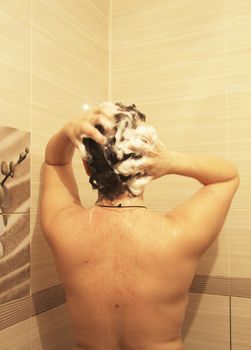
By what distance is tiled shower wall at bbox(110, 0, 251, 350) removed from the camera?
1.36 m

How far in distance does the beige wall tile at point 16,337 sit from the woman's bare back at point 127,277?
0.98 feet

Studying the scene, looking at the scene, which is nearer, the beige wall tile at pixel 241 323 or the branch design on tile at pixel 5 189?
the branch design on tile at pixel 5 189

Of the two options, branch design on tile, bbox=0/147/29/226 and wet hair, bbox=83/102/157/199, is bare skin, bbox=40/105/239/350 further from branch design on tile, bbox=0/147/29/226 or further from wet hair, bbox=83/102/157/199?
branch design on tile, bbox=0/147/29/226

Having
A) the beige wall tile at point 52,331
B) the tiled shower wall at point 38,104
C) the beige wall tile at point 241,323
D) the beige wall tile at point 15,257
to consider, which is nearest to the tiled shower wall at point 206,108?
the beige wall tile at point 241,323

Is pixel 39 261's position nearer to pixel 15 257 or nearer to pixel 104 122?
pixel 15 257

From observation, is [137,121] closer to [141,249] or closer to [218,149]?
[141,249]

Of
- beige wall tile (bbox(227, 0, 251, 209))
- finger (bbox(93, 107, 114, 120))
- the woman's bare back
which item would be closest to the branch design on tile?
the woman's bare back

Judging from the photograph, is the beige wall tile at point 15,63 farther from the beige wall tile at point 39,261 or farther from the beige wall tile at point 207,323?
the beige wall tile at point 207,323

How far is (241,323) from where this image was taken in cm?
135

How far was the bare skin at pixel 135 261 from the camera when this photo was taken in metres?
0.85

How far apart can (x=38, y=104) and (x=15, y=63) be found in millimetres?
159

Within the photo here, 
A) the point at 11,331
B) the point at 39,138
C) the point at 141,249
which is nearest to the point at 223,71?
the point at 39,138

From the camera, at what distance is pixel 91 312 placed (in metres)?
0.88

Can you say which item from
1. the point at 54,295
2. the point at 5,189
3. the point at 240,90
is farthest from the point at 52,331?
the point at 240,90
